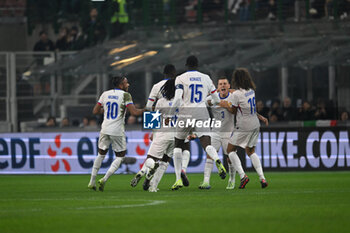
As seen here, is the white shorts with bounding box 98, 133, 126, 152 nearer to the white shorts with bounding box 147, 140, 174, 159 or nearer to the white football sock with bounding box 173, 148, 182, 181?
the white shorts with bounding box 147, 140, 174, 159

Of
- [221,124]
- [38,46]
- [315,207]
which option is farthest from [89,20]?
[315,207]

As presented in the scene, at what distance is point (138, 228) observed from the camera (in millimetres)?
8023

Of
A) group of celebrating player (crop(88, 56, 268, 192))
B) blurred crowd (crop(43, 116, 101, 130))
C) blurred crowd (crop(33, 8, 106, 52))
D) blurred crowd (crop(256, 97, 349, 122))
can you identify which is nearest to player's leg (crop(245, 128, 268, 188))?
group of celebrating player (crop(88, 56, 268, 192))

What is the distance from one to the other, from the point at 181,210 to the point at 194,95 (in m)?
3.71

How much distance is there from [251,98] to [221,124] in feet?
2.82

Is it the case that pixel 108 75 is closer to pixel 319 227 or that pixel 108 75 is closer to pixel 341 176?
pixel 341 176

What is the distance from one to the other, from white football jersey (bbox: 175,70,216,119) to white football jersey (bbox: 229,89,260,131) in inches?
16.3

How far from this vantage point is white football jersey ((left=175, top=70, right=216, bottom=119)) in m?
13.1

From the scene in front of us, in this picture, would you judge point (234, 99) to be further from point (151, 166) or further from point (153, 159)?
point (151, 166)

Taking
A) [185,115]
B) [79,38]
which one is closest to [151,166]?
[185,115]

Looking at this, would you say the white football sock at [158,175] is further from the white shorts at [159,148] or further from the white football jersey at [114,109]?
the white football jersey at [114,109]

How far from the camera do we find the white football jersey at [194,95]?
42.9 feet

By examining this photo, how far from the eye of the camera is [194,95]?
43.0 ft

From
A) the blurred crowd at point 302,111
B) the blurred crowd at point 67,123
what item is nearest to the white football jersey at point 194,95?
the blurred crowd at point 302,111
